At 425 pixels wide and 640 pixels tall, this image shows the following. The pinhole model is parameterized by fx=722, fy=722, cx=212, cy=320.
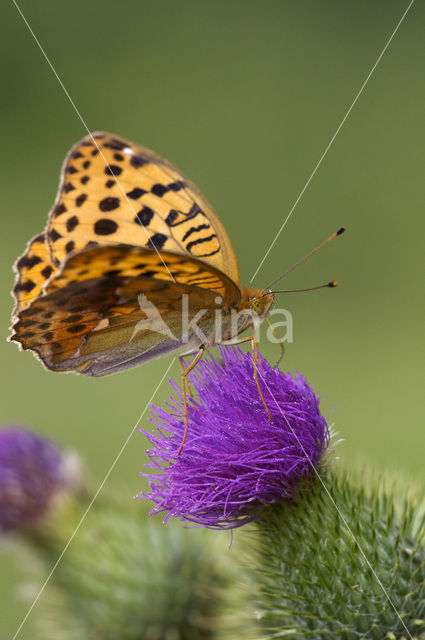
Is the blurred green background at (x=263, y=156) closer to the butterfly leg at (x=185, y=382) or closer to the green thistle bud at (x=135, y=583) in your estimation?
the green thistle bud at (x=135, y=583)

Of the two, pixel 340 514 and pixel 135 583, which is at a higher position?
pixel 340 514

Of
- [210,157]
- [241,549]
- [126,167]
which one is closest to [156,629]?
[241,549]

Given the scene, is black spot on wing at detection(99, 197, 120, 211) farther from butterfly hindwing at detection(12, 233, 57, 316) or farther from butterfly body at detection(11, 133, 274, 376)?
butterfly hindwing at detection(12, 233, 57, 316)

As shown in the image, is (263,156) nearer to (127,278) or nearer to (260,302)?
(260,302)

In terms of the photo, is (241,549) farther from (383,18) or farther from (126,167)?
(383,18)

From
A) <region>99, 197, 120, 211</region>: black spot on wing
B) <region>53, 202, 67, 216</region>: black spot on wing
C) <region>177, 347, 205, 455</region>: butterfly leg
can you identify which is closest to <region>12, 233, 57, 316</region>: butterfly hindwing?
<region>53, 202, 67, 216</region>: black spot on wing

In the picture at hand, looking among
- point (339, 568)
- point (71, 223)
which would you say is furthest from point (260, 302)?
point (339, 568)
